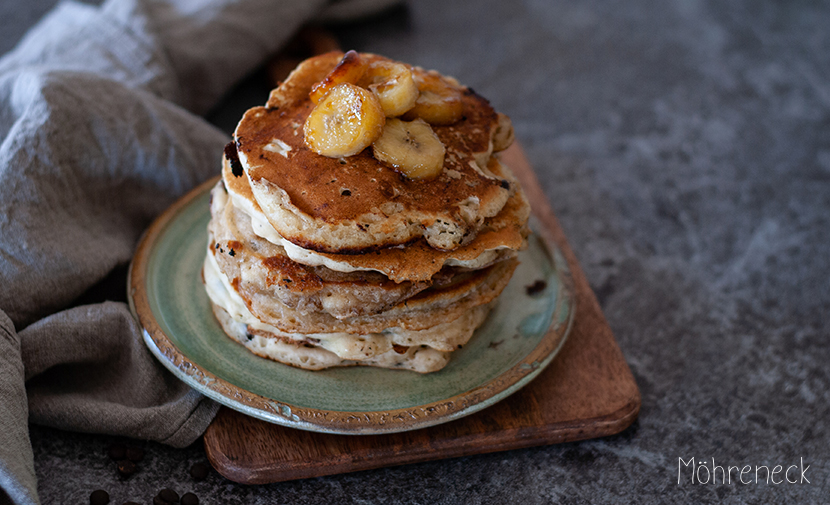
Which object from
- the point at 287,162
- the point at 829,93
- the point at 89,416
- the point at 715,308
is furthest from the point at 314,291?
the point at 829,93

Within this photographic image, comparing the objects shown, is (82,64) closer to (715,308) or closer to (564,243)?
(564,243)

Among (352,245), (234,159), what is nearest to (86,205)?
(234,159)

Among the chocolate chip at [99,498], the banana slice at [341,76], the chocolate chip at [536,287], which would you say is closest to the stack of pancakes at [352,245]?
the banana slice at [341,76]

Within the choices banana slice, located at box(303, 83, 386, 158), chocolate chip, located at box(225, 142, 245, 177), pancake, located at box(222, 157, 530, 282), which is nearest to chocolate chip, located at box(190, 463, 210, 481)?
pancake, located at box(222, 157, 530, 282)

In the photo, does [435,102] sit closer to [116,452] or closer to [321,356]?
[321,356]

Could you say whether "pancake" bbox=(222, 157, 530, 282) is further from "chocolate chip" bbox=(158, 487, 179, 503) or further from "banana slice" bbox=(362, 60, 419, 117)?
"chocolate chip" bbox=(158, 487, 179, 503)
